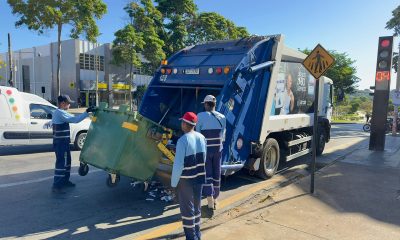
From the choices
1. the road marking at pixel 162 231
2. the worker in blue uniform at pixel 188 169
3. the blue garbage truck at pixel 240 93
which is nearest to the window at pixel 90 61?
the blue garbage truck at pixel 240 93

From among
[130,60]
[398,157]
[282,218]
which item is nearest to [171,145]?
[282,218]

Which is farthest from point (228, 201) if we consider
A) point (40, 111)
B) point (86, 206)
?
point (40, 111)

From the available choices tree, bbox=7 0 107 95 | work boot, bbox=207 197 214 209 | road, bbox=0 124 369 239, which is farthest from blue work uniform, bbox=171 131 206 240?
tree, bbox=7 0 107 95

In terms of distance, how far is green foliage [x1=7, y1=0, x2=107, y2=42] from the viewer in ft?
72.2

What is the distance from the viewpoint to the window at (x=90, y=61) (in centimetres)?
4253

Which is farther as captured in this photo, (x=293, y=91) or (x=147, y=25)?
(x=147, y=25)

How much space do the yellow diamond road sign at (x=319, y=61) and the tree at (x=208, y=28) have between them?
31.4 m

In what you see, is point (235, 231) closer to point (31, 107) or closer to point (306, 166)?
point (306, 166)

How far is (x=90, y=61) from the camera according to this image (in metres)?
43.4

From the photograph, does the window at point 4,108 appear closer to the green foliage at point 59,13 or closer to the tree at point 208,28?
the green foliage at point 59,13

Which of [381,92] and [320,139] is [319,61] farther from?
[381,92]

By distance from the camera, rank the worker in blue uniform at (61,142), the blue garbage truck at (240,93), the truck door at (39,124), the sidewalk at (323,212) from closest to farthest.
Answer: the sidewalk at (323,212)
the blue garbage truck at (240,93)
the worker in blue uniform at (61,142)
the truck door at (39,124)

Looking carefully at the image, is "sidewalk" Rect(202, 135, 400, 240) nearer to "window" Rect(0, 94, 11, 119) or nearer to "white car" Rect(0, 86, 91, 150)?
"white car" Rect(0, 86, 91, 150)

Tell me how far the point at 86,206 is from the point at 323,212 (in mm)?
3815
